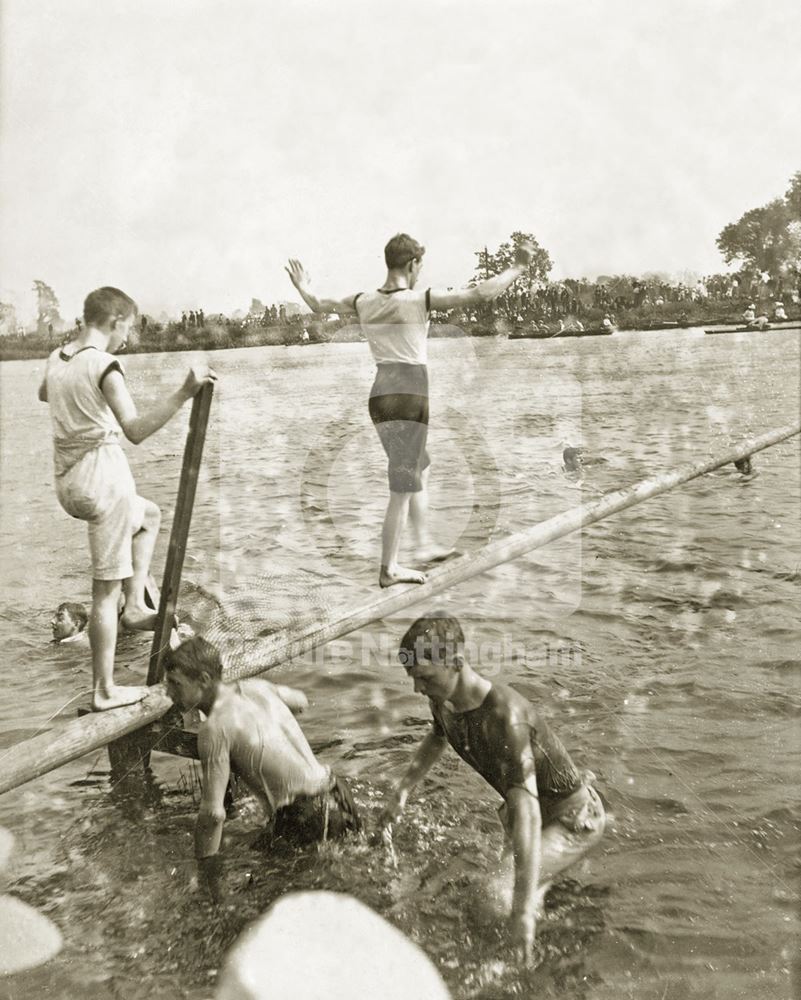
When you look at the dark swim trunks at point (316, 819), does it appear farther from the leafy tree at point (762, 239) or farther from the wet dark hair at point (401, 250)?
the leafy tree at point (762, 239)

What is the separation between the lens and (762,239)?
41.5 m

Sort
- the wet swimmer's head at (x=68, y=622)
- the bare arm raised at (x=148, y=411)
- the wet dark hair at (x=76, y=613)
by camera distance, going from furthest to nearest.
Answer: the wet dark hair at (x=76, y=613)
the wet swimmer's head at (x=68, y=622)
the bare arm raised at (x=148, y=411)

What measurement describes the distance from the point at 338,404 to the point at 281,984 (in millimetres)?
21767

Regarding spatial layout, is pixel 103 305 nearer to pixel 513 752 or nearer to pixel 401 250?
pixel 401 250

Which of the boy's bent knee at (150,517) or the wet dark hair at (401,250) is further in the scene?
the boy's bent knee at (150,517)

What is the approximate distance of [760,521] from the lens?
9.83 meters

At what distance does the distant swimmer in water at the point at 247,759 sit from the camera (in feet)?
12.1

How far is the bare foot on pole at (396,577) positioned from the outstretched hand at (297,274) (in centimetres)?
155

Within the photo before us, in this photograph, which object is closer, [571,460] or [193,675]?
[193,675]

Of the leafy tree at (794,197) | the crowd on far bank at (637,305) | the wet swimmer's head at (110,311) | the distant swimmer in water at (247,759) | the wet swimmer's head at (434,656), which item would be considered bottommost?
the distant swimmer in water at (247,759)

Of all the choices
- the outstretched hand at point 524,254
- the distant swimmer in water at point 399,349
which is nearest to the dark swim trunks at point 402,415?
the distant swimmer in water at point 399,349

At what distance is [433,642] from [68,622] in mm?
5083

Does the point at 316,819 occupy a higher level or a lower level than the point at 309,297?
lower

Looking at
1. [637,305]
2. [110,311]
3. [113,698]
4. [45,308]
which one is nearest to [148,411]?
[110,311]
